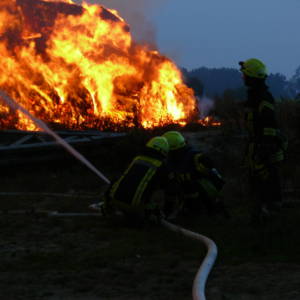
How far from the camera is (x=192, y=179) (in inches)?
274

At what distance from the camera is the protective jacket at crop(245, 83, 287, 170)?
637 centimetres

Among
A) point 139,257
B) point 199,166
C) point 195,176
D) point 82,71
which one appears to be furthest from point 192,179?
point 82,71

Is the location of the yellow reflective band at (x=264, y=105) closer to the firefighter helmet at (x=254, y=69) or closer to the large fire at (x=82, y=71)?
the firefighter helmet at (x=254, y=69)

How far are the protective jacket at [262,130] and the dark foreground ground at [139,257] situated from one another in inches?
30.0

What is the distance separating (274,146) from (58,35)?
12.2 metres

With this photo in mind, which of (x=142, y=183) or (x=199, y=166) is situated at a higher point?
(x=199, y=166)

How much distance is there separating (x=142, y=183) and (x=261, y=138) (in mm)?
1472

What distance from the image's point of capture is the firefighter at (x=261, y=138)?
6371mm

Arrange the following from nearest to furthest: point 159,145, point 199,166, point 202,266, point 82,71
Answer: point 202,266 → point 159,145 → point 199,166 → point 82,71

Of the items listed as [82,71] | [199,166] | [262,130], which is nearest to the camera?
[262,130]

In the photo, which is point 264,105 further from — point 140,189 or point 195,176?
point 140,189

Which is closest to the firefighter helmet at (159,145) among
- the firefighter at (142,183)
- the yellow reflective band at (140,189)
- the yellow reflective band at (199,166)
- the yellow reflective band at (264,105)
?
the firefighter at (142,183)

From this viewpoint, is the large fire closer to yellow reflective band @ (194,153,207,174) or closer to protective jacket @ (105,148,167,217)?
yellow reflective band @ (194,153,207,174)

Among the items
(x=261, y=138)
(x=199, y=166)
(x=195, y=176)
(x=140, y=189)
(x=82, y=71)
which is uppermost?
(x=82, y=71)
